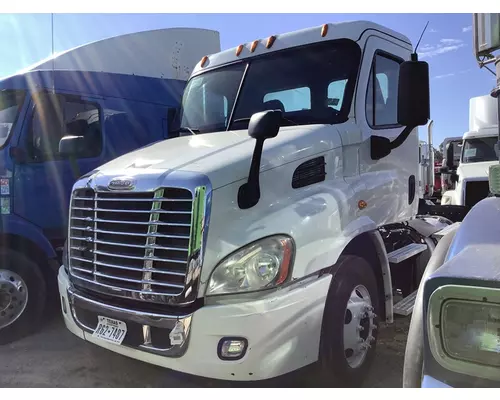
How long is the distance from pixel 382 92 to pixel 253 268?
2182mm

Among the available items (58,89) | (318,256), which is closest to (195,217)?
(318,256)

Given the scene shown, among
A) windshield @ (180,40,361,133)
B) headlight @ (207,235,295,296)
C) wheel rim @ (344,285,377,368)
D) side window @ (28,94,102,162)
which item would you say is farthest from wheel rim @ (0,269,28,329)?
wheel rim @ (344,285,377,368)

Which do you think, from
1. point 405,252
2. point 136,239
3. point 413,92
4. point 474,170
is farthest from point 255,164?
point 474,170

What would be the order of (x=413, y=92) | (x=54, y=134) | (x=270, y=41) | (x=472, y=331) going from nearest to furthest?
(x=472, y=331) → (x=413, y=92) → (x=270, y=41) → (x=54, y=134)

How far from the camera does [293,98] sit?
3719 millimetres

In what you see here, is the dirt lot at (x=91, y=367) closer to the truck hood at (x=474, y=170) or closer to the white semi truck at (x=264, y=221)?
the white semi truck at (x=264, y=221)

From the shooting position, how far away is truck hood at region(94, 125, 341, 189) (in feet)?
9.18

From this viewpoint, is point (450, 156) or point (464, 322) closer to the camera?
point (464, 322)

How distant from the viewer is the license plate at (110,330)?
2.84 meters

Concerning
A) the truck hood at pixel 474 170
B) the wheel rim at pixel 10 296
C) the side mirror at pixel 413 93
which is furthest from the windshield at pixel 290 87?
the truck hood at pixel 474 170

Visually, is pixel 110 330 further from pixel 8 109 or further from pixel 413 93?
pixel 8 109

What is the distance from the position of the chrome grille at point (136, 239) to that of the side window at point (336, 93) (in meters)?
1.57

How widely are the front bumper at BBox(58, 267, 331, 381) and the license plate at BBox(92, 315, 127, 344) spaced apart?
0.23 m

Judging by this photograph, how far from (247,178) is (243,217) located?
26 centimetres
